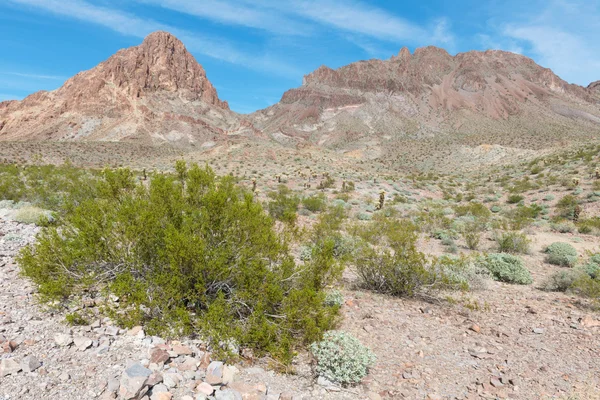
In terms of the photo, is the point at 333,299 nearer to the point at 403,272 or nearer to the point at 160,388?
the point at 403,272

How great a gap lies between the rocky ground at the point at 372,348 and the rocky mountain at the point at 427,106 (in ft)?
198

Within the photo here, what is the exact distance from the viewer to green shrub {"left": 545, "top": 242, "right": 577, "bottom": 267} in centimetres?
956

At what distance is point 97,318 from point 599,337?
7679 millimetres

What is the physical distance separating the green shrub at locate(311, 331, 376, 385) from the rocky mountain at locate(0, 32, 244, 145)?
83.7 metres

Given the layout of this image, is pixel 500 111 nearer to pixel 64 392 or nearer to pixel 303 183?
pixel 303 183

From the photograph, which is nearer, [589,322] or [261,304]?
[261,304]

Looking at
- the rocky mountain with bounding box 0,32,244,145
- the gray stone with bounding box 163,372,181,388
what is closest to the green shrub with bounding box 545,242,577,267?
the gray stone with bounding box 163,372,181,388

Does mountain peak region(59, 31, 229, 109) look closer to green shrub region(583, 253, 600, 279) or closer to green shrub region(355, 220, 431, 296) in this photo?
green shrub region(355, 220, 431, 296)

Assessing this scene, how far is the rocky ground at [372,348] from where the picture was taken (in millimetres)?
3631

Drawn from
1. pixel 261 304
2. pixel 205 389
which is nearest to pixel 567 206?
pixel 261 304

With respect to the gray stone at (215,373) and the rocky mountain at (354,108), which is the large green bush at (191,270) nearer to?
the gray stone at (215,373)

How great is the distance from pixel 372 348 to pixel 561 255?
25.7ft

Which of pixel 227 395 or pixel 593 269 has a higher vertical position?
pixel 593 269

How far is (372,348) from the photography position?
17.0 feet
